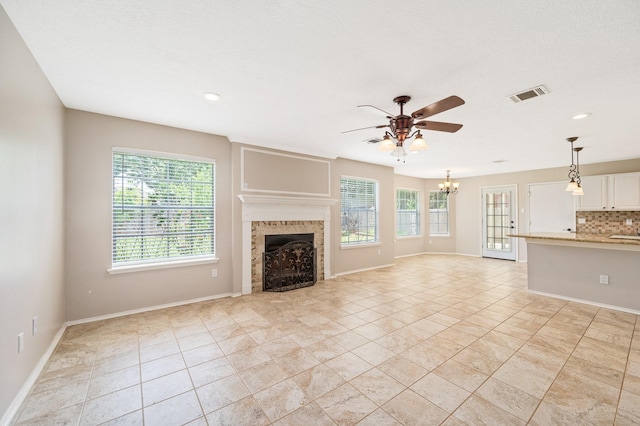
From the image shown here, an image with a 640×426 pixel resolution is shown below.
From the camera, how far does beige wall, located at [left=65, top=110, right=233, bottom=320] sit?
10.7ft

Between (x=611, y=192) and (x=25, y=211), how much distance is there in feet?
30.2

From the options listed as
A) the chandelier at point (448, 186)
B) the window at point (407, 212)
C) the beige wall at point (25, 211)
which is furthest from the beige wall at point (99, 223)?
the chandelier at point (448, 186)

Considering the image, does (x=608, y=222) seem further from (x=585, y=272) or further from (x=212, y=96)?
(x=212, y=96)

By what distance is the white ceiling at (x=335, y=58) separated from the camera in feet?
5.47

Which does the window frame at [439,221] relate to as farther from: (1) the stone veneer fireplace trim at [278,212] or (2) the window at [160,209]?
(2) the window at [160,209]

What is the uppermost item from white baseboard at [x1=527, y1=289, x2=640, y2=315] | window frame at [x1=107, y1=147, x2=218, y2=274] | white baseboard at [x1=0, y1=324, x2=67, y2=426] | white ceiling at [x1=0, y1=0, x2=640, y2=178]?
white ceiling at [x1=0, y1=0, x2=640, y2=178]

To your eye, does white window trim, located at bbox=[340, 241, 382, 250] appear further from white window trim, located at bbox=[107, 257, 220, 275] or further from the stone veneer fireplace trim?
white window trim, located at bbox=[107, 257, 220, 275]

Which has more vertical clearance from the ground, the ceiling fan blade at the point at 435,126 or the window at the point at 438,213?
the ceiling fan blade at the point at 435,126

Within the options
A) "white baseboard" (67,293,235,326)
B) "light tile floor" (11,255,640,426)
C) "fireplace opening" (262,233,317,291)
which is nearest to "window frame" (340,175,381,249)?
"fireplace opening" (262,233,317,291)

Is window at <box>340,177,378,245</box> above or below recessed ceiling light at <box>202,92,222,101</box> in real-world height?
below

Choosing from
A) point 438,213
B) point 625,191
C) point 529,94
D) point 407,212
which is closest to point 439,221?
point 438,213

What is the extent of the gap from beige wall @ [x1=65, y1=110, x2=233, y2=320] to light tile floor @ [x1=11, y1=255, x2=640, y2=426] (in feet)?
0.92

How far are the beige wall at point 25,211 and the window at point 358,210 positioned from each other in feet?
15.0

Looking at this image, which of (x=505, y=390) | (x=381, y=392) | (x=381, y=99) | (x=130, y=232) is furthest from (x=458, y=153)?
(x=130, y=232)
